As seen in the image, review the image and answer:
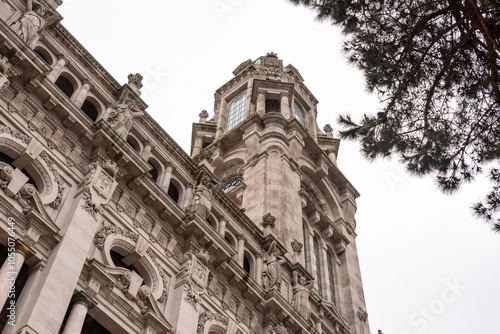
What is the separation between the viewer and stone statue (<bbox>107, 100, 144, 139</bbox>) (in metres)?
22.9

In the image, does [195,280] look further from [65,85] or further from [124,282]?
[65,85]

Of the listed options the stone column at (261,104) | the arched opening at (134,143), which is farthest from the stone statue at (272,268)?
the stone column at (261,104)

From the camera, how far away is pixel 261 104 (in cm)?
4719

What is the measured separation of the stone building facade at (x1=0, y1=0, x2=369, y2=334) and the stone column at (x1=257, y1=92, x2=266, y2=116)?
1405 centimetres

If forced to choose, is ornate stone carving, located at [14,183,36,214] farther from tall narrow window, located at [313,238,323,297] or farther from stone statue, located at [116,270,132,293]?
tall narrow window, located at [313,238,323,297]

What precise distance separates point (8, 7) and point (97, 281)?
10.5 meters

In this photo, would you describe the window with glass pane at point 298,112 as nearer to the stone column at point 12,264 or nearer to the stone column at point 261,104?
the stone column at point 261,104

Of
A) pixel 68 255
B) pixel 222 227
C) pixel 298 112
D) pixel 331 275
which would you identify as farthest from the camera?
pixel 298 112

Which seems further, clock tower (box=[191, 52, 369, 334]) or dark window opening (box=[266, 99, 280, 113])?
dark window opening (box=[266, 99, 280, 113])

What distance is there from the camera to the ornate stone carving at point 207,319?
20531 millimetres

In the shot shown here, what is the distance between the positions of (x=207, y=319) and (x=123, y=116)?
7.90 meters

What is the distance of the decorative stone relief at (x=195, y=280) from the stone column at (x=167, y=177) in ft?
10.3

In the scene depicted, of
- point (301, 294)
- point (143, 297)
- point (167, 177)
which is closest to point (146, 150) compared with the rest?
point (167, 177)

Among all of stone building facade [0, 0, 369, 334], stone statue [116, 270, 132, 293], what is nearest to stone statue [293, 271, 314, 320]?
stone building facade [0, 0, 369, 334]
